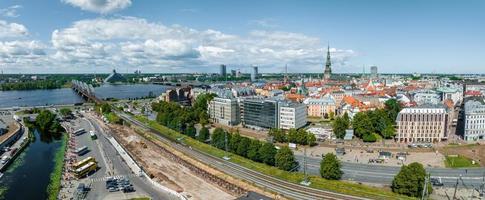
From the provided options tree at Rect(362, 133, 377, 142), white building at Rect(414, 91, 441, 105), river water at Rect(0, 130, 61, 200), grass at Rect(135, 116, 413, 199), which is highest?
white building at Rect(414, 91, 441, 105)

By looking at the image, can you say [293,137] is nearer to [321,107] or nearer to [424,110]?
[424,110]

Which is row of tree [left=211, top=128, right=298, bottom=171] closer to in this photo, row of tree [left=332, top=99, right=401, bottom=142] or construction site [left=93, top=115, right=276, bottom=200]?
construction site [left=93, top=115, right=276, bottom=200]

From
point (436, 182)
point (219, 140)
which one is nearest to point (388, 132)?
point (436, 182)

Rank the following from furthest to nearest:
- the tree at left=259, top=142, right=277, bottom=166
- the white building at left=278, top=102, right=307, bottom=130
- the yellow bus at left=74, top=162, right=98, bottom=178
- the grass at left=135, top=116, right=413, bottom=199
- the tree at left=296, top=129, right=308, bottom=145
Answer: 1. the white building at left=278, top=102, right=307, bottom=130
2. the tree at left=296, top=129, right=308, bottom=145
3. the tree at left=259, top=142, right=277, bottom=166
4. the yellow bus at left=74, top=162, right=98, bottom=178
5. the grass at left=135, top=116, right=413, bottom=199

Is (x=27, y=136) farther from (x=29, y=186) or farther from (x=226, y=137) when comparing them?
(x=226, y=137)

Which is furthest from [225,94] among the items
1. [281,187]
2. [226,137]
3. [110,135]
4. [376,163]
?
[281,187]

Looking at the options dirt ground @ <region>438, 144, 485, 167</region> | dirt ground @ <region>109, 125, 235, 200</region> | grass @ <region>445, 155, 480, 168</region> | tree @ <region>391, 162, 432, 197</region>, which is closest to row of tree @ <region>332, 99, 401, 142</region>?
dirt ground @ <region>438, 144, 485, 167</region>
